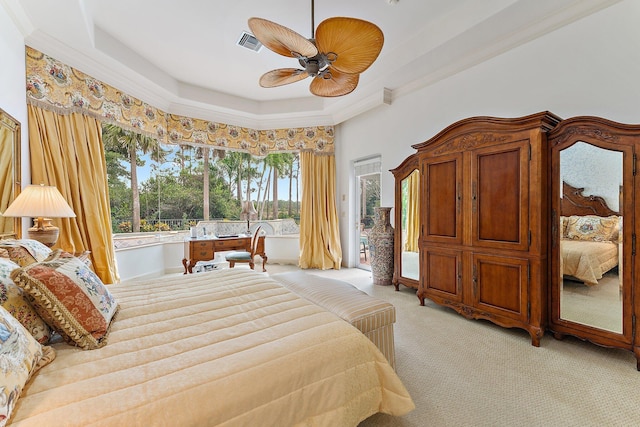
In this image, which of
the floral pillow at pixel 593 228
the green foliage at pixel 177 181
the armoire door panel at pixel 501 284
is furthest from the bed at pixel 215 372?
the green foliage at pixel 177 181

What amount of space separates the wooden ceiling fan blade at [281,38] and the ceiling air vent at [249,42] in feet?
5.17

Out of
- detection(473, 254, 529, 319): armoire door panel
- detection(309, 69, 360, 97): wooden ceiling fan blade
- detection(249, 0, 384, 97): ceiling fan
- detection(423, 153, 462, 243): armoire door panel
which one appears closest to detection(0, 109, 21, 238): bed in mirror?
detection(249, 0, 384, 97): ceiling fan

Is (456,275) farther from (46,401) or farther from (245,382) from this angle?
(46,401)

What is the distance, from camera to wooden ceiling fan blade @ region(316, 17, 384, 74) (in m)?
1.77

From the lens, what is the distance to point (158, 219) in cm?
466

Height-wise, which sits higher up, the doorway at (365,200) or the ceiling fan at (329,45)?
the ceiling fan at (329,45)

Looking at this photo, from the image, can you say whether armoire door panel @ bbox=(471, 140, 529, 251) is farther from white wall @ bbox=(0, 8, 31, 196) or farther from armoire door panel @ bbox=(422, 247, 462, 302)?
white wall @ bbox=(0, 8, 31, 196)

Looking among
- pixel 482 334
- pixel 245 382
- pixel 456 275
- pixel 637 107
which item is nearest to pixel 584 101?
pixel 637 107

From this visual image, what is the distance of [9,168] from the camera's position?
225 centimetres

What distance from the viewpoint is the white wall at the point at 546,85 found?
7.38 feet

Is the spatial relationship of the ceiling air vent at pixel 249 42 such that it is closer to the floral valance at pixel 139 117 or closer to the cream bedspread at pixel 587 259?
the floral valance at pixel 139 117

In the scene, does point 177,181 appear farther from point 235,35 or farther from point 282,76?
point 282,76

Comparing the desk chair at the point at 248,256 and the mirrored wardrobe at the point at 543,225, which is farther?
the desk chair at the point at 248,256

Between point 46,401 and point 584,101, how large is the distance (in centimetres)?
391
